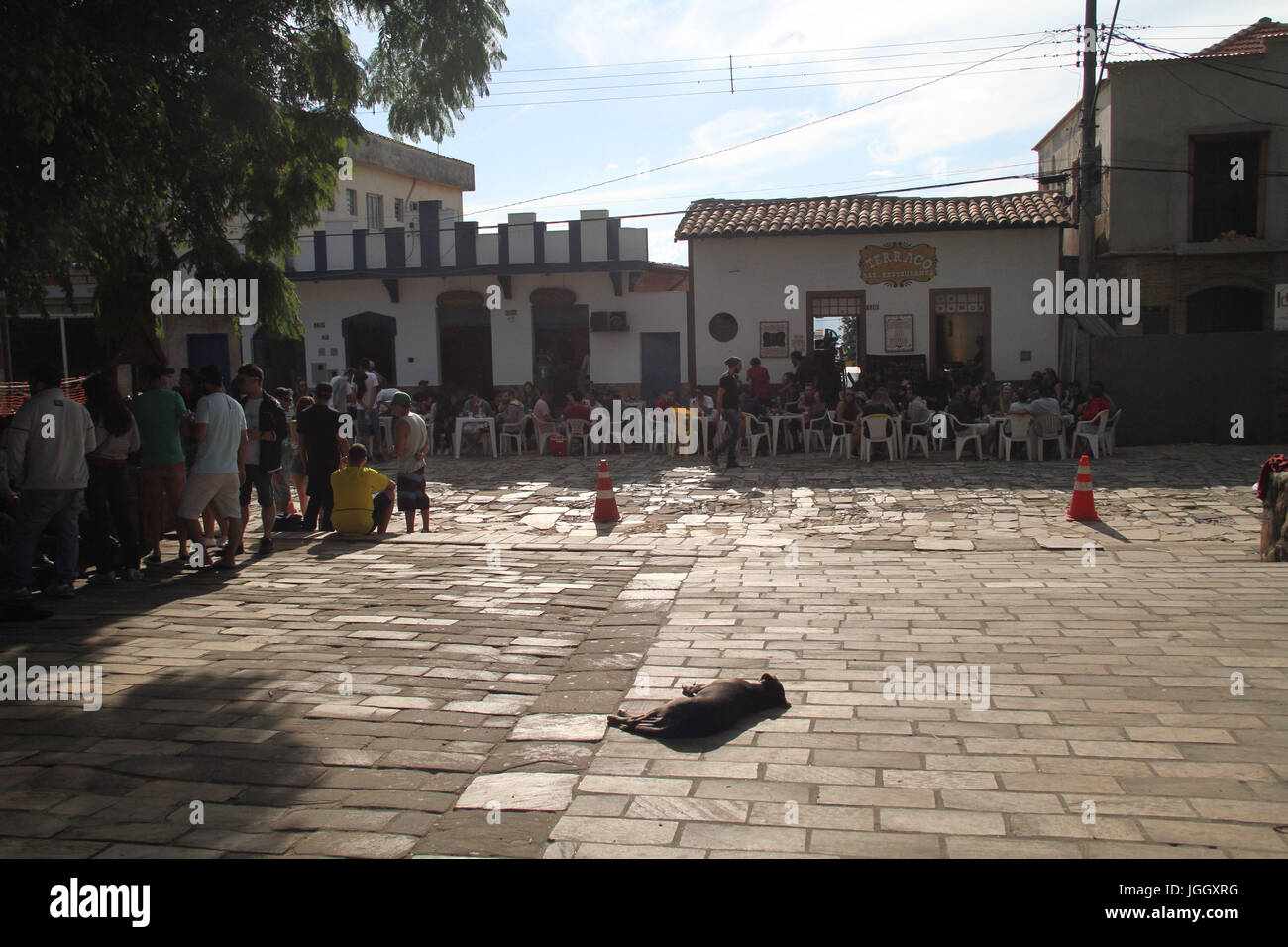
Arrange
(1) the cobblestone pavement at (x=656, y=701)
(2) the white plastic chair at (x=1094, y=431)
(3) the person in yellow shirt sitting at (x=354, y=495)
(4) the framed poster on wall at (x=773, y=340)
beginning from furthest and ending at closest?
(4) the framed poster on wall at (x=773, y=340) → (2) the white plastic chair at (x=1094, y=431) → (3) the person in yellow shirt sitting at (x=354, y=495) → (1) the cobblestone pavement at (x=656, y=701)

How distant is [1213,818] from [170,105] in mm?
8103

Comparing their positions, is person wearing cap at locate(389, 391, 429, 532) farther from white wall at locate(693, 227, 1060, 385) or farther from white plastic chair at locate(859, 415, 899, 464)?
white wall at locate(693, 227, 1060, 385)

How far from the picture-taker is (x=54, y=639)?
21.1ft

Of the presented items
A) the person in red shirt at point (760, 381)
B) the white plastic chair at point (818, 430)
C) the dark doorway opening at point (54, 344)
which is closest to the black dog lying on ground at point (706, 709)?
the white plastic chair at point (818, 430)

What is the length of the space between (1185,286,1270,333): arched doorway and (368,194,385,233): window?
2083cm

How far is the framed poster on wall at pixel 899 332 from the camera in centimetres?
2100

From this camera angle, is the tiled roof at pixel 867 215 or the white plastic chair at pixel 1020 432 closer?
the white plastic chair at pixel 1020 432

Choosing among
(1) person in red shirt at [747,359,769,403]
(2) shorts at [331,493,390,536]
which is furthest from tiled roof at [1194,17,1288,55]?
(2) shorts at [331,493,390,536]

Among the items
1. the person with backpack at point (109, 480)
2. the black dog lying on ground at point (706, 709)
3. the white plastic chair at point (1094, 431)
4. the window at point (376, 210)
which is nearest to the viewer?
the black dog lying on ground at point (706, 709)

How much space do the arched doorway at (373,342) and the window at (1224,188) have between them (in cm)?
1830

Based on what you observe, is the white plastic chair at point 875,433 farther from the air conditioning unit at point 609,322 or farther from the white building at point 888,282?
the air conditioning unit at point 609,322

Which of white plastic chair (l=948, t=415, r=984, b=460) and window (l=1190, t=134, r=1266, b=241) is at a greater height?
window (l=1190, t=134, r=1266, b=241)

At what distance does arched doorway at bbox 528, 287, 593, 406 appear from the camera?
24.4 meters

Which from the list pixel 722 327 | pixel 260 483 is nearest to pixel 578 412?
pixel 722 327
